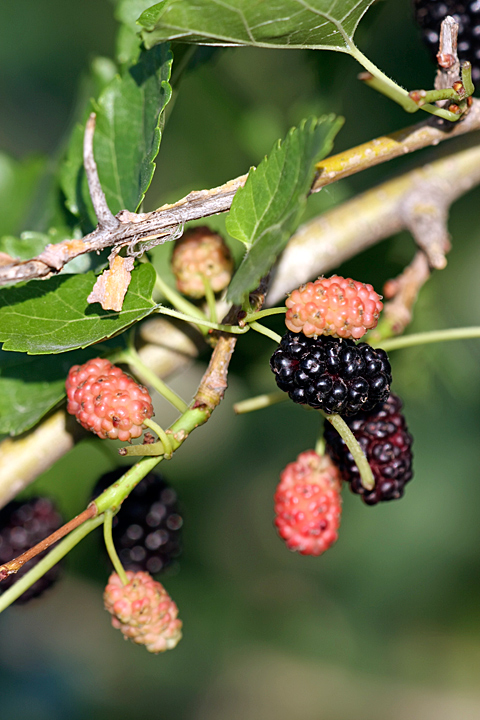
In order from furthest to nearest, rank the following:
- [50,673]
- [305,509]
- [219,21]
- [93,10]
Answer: [50,673], [93,10], [305,509], [219,21]

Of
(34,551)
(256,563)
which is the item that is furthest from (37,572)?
(256,563)

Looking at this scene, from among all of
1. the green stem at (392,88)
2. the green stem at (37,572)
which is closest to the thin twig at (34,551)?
the green stem at (37,572)

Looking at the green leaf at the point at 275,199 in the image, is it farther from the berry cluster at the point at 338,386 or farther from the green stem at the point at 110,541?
the green stem at the point at 110,541

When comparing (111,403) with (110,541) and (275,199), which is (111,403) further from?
(275,199)

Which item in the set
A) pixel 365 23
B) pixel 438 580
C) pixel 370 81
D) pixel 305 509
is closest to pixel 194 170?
pixel 365 23

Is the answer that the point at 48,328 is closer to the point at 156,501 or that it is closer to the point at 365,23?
the point at 156,501

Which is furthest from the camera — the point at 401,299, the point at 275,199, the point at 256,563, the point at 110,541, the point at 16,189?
the point at 256,563

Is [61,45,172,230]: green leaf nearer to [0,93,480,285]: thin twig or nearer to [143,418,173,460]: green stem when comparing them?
[0,93,480,285]: thin twig

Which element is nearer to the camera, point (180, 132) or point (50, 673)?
point (180, 132)
